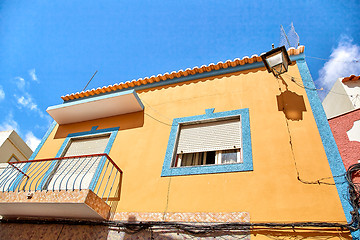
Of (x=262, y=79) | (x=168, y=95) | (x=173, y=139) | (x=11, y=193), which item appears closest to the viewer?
(x=11, y=193)

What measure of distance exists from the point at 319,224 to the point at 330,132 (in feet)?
5.37

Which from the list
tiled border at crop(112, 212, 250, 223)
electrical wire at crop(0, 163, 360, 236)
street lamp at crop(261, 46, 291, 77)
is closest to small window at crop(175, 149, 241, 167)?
tiled border at crop(112, 212, 250, 223)

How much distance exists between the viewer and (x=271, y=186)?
3.87 meters

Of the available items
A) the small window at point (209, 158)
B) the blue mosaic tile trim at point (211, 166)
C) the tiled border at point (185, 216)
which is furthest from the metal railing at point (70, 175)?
the small window at point (209, 158)

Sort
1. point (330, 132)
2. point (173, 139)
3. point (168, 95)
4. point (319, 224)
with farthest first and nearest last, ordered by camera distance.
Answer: point (168, 95) < point (173, 139) < point (330, 132) < point (319, 224)

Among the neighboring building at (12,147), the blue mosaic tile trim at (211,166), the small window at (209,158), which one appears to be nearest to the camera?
the blue mosaic tile trim at (211,166)

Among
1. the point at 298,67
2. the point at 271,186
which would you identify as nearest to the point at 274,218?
the point at 271,186

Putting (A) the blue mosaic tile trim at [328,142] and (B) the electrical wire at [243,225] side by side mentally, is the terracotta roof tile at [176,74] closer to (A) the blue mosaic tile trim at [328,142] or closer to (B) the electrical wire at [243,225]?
(A) the blue mosaic tile trim at [328,142]

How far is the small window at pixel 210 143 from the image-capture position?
468cm

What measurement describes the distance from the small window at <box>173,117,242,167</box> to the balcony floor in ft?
5.30

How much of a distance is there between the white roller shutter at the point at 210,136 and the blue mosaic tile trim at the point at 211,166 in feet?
0.43

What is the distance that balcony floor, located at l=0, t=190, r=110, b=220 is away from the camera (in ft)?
13.4

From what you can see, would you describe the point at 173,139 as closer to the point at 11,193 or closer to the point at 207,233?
the point at 207,233

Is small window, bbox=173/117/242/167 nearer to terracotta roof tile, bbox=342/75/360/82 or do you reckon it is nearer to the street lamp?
the street lamp
